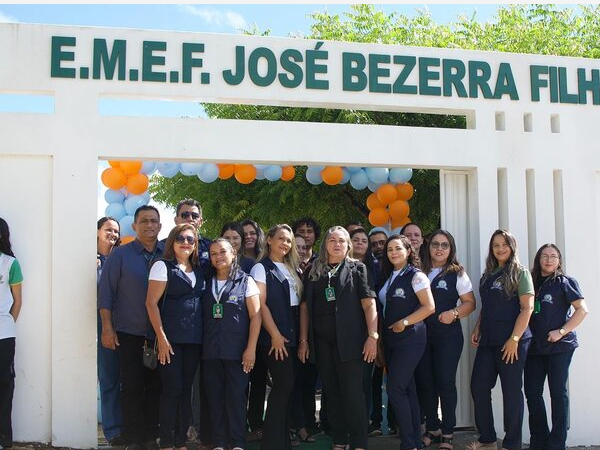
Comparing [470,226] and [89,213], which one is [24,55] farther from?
[470,226]

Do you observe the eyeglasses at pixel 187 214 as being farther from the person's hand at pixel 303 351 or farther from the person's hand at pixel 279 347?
the person's hand at pixel 303 351

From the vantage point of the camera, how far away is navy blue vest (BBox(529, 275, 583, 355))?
6582 mm

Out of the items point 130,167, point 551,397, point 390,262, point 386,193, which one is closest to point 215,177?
point 130,167

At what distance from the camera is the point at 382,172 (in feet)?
27.9

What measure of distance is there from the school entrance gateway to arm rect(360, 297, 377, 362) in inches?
64.2

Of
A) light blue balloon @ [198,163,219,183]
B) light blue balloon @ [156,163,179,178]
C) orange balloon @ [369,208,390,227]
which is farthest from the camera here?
orange balloon @ [369,208,390,227]

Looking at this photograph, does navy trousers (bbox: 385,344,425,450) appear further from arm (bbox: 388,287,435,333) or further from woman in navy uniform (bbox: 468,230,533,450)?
woman in navy uniform (bbox: 468,230,533,450)

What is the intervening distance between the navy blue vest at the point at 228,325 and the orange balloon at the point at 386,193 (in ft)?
11.1

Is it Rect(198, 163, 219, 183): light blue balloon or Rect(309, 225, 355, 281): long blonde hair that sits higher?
Rect(198, 163, 219, 183): light blue balloon

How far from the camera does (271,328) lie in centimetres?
600

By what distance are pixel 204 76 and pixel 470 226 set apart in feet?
10.1

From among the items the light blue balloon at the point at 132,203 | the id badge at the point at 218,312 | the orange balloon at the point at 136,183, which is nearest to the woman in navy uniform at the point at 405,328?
the id badge at the point at 218,312

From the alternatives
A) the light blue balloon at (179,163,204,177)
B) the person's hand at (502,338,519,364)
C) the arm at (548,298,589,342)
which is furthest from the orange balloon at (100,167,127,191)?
the arm at (548,298,589,342)

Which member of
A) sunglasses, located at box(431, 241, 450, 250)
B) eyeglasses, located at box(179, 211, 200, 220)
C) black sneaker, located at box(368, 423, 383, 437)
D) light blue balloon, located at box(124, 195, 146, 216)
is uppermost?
light blue balloon, located at box(124, 195, 146, 216)
